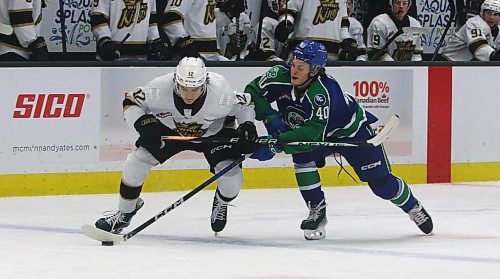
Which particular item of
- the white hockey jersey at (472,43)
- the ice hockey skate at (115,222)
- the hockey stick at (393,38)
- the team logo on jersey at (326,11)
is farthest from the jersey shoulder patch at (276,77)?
the white hockey jersey at (472,43)

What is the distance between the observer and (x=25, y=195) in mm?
9070

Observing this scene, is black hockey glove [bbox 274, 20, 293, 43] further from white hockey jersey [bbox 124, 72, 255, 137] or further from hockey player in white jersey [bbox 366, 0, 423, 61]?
white hockey jersey [bbox 124, 72, 255, 137]

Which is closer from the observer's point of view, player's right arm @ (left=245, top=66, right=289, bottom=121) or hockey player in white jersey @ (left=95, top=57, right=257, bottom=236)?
hockey player in white jersey @ (left=95, top=57, right=257, bottom=236)

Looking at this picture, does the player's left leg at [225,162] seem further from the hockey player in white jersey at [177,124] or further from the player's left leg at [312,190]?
the player's left leg at [312,190]

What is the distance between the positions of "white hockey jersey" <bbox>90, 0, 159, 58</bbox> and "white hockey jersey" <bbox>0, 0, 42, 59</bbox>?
22.2 inches

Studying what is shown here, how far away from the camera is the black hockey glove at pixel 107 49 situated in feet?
32.0

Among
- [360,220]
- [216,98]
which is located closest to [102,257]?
[216,98]

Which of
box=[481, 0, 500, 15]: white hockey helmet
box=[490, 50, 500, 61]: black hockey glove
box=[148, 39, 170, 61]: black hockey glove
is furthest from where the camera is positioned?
box=[481, 0, 500, 15]: white hockey helmet

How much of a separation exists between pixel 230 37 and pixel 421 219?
3.40m

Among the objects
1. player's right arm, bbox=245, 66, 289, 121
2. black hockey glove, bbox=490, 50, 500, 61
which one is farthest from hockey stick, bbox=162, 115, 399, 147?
black hockey glove, bbox=490, 50, 500, 61

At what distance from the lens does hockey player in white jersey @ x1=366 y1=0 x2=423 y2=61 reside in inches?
449

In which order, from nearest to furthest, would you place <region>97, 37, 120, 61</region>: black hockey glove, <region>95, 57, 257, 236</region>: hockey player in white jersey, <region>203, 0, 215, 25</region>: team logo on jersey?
<region>95, 57, 257, 236</region>: hockey player in white jersey < <region>97, 37, 120, 61</region>: black hockey glove < <region>203, 0, 215, 25</region>: team logo on jersey

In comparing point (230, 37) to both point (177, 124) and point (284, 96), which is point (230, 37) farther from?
point (177, 124)

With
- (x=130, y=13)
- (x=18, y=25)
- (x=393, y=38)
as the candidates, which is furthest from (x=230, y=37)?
(x=18, y=25)
